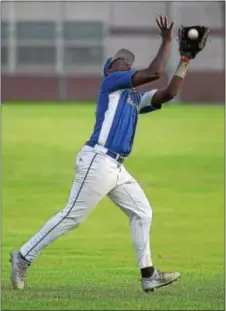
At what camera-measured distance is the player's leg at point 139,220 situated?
928 cm

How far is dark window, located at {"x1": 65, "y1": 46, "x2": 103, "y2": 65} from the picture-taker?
184 ft

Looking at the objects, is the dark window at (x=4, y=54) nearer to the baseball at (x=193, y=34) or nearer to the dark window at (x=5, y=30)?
the dark window at (x=5, y=30)

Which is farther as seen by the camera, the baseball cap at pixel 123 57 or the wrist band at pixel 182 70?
the baseball cap at pixel 123 57

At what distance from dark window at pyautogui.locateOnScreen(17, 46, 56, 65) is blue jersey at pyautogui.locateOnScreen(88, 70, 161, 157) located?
47023 mm

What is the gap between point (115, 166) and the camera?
9.20 metres

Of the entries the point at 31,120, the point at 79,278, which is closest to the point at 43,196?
the point at 79,278

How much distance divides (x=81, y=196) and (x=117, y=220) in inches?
273

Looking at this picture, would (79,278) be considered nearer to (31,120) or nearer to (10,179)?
(10,179)

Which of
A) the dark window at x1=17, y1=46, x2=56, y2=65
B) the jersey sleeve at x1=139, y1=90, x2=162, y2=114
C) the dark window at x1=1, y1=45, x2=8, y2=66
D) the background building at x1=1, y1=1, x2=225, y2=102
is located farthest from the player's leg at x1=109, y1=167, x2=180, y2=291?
the dark window at x1=17, y1=46, x2=56, y2=65

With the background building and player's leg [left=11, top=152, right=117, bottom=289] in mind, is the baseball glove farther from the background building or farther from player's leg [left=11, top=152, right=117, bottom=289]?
the background building

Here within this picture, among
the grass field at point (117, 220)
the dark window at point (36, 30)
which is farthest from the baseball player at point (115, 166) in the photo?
the dark window at point (36, 30)

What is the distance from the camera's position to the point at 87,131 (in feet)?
105

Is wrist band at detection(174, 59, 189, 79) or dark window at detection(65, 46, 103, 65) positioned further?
dark window at detection(65, 46, 103, 65)

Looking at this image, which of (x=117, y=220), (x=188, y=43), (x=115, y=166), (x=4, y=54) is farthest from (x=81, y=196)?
(x=4, y=54)
